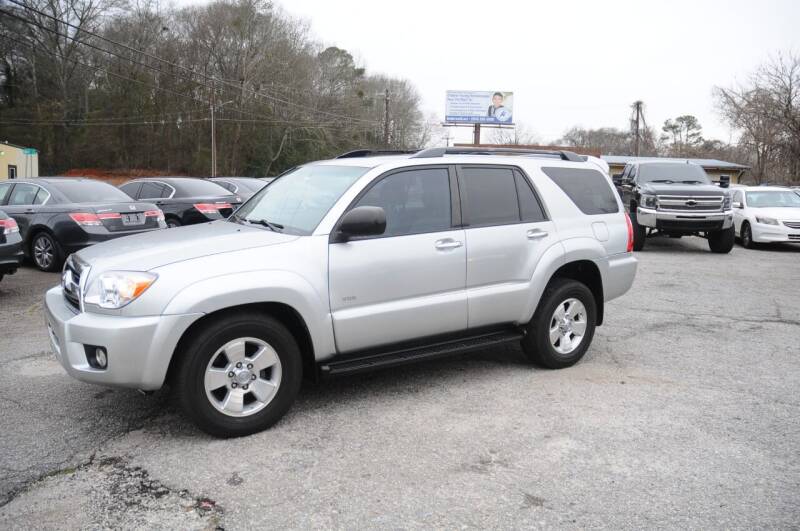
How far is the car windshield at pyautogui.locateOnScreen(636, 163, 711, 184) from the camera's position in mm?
15016

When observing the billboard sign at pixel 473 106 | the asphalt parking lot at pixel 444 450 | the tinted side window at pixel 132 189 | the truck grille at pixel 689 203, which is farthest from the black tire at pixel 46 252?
the billboard sign at pixel 473 106

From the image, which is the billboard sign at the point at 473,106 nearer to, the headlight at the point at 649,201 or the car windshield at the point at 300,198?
the headlight at the point at 649,201

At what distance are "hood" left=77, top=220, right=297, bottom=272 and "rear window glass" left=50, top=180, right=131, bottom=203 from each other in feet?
20.8

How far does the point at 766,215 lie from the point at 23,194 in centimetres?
1601

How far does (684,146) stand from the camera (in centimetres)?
7738

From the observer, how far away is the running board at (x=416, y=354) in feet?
14.0

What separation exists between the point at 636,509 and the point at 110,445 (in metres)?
2.95

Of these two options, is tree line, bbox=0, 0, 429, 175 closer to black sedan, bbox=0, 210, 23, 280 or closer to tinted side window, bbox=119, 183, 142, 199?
tinted side window, bbox=119, 183, 142, 199

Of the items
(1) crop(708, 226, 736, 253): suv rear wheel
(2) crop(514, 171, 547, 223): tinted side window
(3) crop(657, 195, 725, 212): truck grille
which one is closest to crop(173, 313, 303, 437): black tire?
(2) crop(514, 171, 547, 223): tinted side window

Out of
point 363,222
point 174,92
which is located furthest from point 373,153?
point 174,92

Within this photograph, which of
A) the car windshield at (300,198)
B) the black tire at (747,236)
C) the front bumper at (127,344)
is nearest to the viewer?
the front bumper at (127,344)

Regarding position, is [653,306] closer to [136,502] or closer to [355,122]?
[136,502]

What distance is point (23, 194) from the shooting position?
1059 cm

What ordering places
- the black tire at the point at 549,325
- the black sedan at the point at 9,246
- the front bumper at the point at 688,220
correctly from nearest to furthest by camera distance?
1. the black tire at the point at 549,325
2. the black sedan at the point at 9,246
3. the front bumper at the point at 688,220
